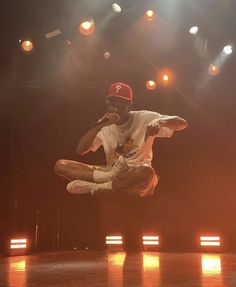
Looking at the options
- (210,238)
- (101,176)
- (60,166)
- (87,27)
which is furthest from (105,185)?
(87,27)

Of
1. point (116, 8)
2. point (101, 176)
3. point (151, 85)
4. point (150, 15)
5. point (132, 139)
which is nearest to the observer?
point (116, 8)

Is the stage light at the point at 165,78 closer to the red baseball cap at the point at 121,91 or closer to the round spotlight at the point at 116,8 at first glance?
the red baseball cap at the point at 121,91

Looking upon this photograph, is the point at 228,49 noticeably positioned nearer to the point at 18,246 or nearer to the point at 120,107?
the point at 120,107

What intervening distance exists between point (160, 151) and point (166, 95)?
1036mm

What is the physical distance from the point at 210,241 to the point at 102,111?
2.96 meters

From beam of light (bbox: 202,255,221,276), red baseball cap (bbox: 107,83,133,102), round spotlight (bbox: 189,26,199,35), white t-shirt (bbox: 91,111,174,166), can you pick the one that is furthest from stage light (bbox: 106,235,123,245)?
round spotlight (bbox: 189,26,199,35)

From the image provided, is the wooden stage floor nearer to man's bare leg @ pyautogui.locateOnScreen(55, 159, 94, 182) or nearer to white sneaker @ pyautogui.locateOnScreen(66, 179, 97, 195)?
white sneaker @ pyautogui.locateOnScreen(66, 179, 97, 195)

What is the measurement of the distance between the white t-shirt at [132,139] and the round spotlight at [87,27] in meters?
1.53

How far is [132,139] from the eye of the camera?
650 cm

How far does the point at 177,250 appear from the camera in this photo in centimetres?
670

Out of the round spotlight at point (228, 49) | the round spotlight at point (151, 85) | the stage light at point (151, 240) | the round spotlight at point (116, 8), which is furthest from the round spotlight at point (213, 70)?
the stage light at point (151, 240)

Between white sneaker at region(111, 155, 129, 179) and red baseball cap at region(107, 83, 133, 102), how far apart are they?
43.5 inches

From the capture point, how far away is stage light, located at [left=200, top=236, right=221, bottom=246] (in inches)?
252

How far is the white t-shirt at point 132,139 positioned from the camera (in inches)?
255
